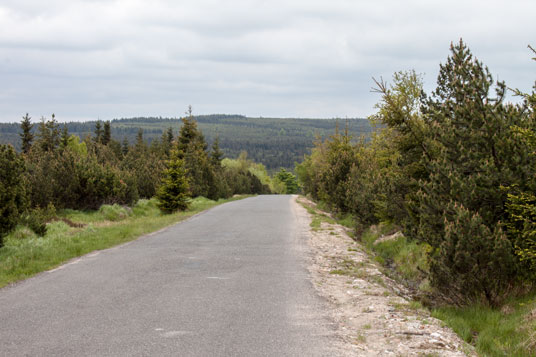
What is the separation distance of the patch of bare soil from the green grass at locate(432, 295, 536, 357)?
1.53 ft

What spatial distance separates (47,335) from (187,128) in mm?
45875

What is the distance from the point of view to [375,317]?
6.40 m

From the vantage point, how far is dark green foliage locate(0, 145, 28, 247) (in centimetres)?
1177

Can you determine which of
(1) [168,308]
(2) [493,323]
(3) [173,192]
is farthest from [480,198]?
(3) [173,192]

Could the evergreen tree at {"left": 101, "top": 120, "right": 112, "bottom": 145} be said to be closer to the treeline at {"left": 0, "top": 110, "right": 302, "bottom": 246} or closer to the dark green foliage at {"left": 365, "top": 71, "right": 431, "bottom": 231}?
the treeline at {"left": 0, "top": 110, "right": 302, "bottom": 246}

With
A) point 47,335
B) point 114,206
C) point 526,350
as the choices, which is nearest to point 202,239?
point 47,335

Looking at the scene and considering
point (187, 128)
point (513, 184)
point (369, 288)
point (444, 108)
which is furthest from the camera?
point (187, 128)

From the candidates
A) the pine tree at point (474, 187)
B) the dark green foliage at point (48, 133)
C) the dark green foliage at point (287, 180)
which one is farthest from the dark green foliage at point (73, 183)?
the dark green foliage at point (287, 180)

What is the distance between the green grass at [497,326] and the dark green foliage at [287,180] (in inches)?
4831

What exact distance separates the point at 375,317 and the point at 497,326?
1.86m

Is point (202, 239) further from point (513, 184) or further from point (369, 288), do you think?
point (513, 184)

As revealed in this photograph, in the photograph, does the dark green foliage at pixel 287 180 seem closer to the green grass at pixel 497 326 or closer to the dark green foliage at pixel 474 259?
the dark green foliage at pixel 474 259

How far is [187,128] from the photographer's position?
50.2 meters

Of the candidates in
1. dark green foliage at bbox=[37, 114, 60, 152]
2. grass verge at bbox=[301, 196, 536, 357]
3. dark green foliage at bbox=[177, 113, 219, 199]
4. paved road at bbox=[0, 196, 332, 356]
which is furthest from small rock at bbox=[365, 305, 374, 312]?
dark green foliage at bbox=[37, 114, 60, 152]
